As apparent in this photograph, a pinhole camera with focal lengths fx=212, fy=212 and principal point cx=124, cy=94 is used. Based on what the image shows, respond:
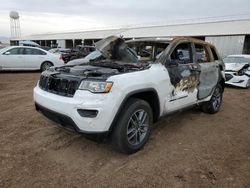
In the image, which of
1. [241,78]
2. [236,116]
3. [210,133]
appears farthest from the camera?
[241,78]

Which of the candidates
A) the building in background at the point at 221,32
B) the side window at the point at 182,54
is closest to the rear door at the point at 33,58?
the building in background at the point at 221,32

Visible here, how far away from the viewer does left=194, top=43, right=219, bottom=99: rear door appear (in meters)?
4.55

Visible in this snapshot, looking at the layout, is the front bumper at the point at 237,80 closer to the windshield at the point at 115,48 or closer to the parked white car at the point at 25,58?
the windshield at the point at 115,48

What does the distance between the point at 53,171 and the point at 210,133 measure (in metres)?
3.03

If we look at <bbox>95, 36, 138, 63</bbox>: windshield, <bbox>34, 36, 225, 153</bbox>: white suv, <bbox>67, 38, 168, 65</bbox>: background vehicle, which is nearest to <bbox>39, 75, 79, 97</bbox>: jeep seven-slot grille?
<bbox>34, 36, 225, 153</bbox>: white suv

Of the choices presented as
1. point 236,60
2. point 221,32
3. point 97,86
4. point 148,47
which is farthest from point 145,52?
point 221,32

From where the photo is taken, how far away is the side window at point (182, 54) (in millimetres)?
4008

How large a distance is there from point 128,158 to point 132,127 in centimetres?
46

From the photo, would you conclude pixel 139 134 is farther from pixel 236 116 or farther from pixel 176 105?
pixel 236 116

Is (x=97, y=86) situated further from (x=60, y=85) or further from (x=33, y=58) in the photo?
(x=33, y=58)

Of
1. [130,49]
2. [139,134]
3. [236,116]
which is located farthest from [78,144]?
[236,116]

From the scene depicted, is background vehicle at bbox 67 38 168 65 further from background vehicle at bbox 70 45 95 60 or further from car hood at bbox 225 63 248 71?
background vehicle at bbox 70 45 95 60

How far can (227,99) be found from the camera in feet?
24.1

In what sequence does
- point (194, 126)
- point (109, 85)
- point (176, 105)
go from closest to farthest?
point (109, 85) < point (176, 105) < point (194, 126)
